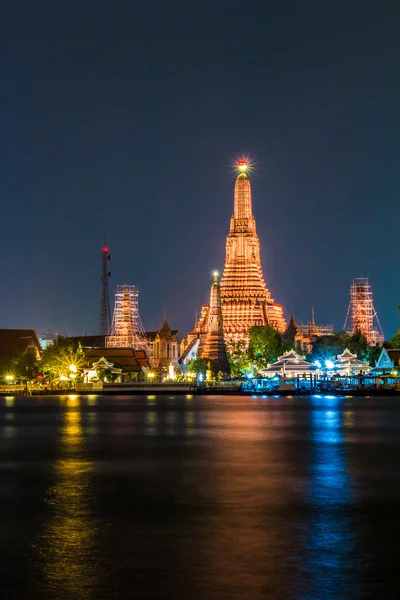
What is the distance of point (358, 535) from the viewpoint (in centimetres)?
2111

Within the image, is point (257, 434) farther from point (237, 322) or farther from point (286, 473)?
point (237, 322)

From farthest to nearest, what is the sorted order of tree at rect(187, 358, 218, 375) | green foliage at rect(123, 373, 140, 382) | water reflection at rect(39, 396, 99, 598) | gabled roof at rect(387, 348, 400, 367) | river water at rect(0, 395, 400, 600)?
green foliage at rect(123, 373, 140, 382), tree at rect(187, 358, 218, 375), gabled roof at rect(387, 348, 400, 367), river water at rect(0, 395, 400, 600), water reflection at rect(39, 396, 99, 598)

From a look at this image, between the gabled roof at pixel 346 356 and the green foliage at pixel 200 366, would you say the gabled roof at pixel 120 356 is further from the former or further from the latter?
the gabled roof at pixel 346 356

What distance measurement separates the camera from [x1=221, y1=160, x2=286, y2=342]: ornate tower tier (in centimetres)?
13012

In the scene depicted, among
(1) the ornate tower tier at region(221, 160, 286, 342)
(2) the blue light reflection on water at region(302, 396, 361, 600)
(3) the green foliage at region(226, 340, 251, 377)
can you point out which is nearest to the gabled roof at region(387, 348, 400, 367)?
(3) the green foliage at region(226, 340, 251, 377)

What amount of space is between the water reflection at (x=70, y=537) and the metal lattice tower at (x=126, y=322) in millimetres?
110755

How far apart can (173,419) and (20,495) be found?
3418 cm

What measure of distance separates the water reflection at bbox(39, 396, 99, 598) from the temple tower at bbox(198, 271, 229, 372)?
84968mm

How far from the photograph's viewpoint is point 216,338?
4719 inches

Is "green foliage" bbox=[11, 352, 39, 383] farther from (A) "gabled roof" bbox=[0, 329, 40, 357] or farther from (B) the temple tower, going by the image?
(B) the temple tower

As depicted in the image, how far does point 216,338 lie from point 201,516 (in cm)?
9641

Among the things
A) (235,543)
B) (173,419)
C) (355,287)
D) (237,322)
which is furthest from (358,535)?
(355,287)

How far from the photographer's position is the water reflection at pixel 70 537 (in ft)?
55.5

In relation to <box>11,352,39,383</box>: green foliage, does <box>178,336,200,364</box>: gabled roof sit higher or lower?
higher
